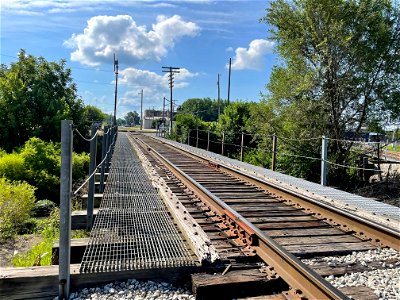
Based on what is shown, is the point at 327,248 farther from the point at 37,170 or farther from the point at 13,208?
the point at 37,170

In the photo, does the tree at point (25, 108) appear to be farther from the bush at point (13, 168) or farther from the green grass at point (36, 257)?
the green grass at point (36, 257)

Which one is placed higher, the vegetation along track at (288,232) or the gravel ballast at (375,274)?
the vegetation along track at (288,232)

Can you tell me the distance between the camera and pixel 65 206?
3.04 m

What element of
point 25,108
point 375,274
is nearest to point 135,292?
point 375,274

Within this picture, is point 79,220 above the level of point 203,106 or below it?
below

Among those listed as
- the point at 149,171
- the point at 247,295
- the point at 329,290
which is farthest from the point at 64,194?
the point at 149,171

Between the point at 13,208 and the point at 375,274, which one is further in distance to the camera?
the point at 13,208

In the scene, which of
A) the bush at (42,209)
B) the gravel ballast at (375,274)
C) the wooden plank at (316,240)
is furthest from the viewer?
the bush at (42,209)

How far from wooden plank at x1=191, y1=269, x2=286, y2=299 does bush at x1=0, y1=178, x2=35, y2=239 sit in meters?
5.84

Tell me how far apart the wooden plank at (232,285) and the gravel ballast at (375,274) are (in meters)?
0.56

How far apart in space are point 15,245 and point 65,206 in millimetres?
4583

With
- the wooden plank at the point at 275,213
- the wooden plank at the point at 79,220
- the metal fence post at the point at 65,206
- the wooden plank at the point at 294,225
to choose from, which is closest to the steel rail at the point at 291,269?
the wooden plank at the point at 294,225

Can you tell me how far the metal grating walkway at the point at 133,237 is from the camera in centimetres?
337

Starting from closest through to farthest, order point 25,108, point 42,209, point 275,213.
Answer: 1. point 275,213
2. point 42,209
3. point 25,108
